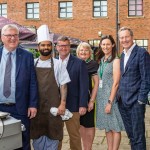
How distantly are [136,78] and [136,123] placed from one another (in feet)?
1.98

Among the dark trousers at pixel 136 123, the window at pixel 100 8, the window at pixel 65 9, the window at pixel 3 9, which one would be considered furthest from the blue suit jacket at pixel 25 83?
the window at pixel 3 9

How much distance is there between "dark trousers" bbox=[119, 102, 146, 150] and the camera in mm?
4688

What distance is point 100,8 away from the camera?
28.9 metres

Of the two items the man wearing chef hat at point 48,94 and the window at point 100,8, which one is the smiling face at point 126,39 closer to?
the man wearing chef hat at point 48,94

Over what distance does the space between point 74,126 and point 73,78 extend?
667 millimetres

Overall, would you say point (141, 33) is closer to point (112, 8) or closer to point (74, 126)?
point (112, 8)

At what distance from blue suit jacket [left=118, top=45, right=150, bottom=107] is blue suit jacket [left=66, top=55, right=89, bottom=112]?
502 mm

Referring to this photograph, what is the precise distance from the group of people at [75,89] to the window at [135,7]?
23743 millimetres

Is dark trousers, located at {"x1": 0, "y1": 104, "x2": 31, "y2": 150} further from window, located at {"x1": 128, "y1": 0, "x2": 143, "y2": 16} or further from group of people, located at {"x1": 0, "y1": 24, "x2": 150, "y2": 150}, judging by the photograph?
window, located at {"x1": 128, "y1": 0, "x2": 143, "y2": 16}

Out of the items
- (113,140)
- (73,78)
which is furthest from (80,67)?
(113,140)

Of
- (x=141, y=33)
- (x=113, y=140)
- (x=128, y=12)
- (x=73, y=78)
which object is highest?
(x=128, y=12)

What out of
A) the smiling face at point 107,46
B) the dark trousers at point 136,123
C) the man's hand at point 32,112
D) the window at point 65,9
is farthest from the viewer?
the window at point 65,9

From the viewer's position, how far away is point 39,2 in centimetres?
2975

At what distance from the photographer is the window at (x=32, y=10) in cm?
2998
